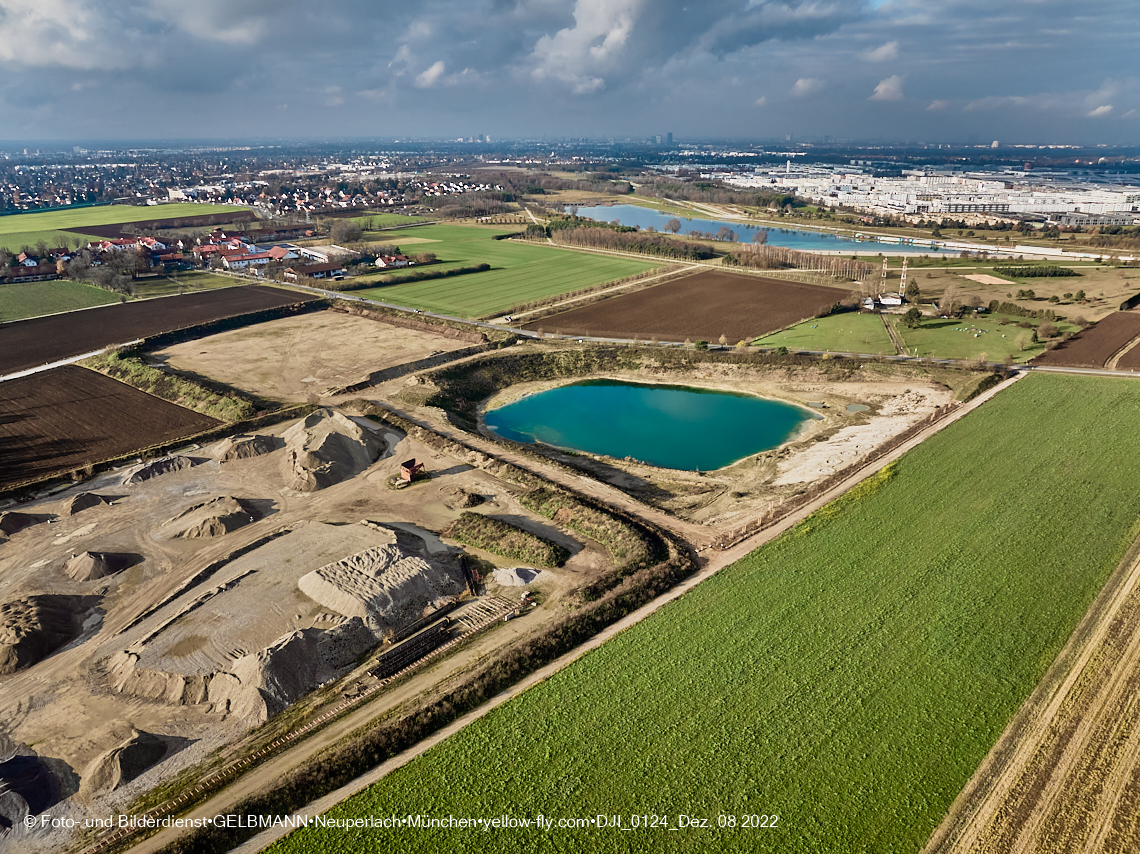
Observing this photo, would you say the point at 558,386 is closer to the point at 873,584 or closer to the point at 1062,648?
the point at 873,584

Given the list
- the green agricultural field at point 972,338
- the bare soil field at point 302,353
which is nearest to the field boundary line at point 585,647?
the green agricultural field at point 972,338

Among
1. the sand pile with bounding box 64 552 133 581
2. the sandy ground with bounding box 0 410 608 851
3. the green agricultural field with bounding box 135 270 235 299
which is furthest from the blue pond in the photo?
the sand pile with bounding box 64 552 133 581

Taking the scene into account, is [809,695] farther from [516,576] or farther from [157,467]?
[157,467]

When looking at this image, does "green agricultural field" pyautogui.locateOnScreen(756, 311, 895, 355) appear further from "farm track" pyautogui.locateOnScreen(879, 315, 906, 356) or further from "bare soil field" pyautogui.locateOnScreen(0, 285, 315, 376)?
"bare soil field" pyautogui.locateOnScreen(0, 285, 315, 376)

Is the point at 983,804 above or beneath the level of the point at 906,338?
beneath

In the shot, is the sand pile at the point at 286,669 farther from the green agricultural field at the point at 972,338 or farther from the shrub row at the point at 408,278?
the shrub row at the point at 408,278

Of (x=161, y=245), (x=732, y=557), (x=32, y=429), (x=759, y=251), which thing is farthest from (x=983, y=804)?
(x=161, y=245)
